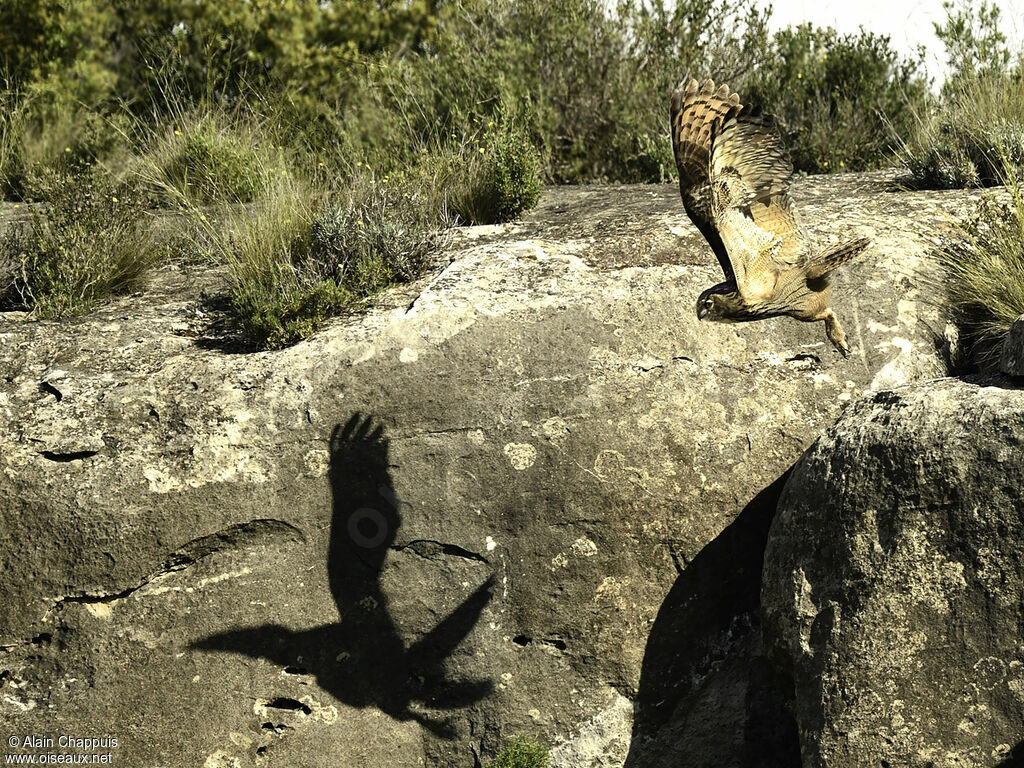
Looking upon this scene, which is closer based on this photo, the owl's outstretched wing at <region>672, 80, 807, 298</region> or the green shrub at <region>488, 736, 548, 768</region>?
the owl's outstretched wing at <region>672, 80, 807, 298</region>

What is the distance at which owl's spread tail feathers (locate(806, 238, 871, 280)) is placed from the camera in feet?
11.5

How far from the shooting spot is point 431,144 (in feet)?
21.6

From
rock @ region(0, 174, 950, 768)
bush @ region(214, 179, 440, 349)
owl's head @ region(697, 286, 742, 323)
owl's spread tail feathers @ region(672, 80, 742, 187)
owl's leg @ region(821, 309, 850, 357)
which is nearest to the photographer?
owl's spread tail feathers @ region(672, 80, 742, 187)

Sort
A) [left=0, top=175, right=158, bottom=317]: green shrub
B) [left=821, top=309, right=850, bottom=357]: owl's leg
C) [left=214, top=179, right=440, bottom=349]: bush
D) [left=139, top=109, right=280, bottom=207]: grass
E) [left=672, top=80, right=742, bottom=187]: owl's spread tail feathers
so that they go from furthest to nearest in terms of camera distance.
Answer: [left=139, top=109, right=280, bottom=207]: grass → [left=0, top=175, right=158, bottom=317]: green shrub → [left=214, top=179, right=440, bottom=349]: bush → [left=821, top=309, right=850, bottom=357]: owl's leg → [left=672, top=80, right=742, bottom=187]: owl's spread tail feathers

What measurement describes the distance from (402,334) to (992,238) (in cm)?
255

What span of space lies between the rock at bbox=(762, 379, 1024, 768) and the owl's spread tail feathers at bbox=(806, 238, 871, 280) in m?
0.51

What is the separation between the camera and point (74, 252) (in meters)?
4.94

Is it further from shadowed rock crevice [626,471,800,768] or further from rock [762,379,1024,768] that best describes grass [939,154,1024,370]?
shadowed rock crevice [626,471,800,768]

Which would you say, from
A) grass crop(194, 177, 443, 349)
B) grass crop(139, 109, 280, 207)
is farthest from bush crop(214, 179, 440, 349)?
grass crop(139, 109, 280, 207)

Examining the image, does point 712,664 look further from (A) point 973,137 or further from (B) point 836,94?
(B) point 836,94

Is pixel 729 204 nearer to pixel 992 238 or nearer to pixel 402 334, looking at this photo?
pixel 402 334

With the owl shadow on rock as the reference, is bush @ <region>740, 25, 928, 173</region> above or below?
above

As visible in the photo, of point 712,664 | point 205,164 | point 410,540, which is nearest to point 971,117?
point 712,664

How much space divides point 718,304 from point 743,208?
1.10 feet
